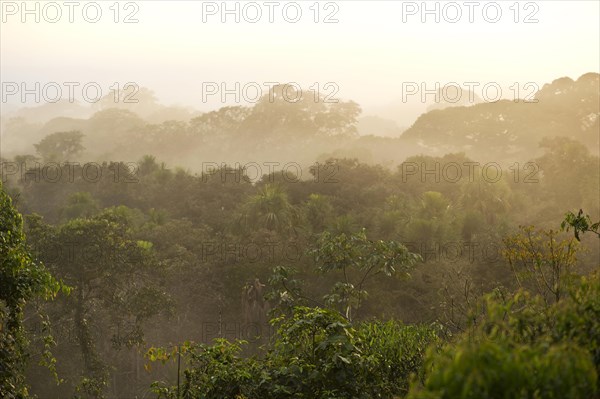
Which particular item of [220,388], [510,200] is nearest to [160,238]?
[220,388]

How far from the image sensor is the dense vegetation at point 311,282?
170 inches

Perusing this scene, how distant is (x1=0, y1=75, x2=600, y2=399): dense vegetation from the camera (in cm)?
432

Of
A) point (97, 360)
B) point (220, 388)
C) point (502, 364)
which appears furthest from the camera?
point (97, 360)

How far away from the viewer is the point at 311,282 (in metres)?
21.9

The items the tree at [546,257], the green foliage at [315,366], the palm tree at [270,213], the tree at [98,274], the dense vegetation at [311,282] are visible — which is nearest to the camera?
the dense vegetation at [311,282]

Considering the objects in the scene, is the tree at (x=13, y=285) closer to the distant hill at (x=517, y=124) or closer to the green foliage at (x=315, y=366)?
the green foliage at (x=315, y=366)

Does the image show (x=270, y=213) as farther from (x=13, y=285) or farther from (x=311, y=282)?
(x=13, y=285)

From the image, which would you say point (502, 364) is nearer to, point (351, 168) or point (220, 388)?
point (220, 388)

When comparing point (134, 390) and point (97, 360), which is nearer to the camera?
point (97, 360)

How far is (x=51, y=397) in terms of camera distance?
19.5m

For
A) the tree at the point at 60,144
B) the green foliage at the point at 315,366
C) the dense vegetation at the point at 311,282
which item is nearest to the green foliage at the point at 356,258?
the dense vegetation at the point at 311,282

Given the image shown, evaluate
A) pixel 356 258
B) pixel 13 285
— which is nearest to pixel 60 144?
pixel 356 258

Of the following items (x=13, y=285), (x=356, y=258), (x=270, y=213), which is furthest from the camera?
(x=270, y=213)

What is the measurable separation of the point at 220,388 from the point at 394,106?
175m
